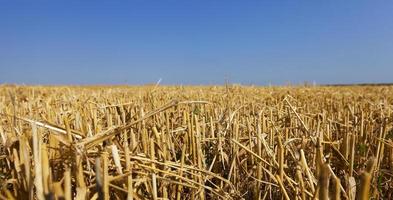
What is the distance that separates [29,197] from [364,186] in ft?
2.55

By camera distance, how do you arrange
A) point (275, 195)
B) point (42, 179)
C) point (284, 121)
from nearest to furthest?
1. point (42, 179)
2. point (275, 195)
3. point (284, 121)

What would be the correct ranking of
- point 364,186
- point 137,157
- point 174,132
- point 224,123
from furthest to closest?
point 224,123, point 174,132, point 137,157, point 364,186

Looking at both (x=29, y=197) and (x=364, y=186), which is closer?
(x=364, y=186)

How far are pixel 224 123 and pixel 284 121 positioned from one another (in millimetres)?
389

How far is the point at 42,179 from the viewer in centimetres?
103

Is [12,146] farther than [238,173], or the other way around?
[238,173]

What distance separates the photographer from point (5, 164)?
1.55 m

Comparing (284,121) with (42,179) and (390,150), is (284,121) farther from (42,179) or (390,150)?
(42,179)

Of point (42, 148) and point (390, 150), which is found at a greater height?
point (42, 148)

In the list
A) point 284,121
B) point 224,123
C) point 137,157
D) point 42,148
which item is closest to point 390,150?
point 284,121

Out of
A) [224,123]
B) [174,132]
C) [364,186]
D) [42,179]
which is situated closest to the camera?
[364,186]

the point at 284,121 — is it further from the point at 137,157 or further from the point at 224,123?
the point at 137,157

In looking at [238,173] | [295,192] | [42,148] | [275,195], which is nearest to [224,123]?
[238,173]

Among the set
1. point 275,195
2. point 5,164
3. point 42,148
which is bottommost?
point 275,195
